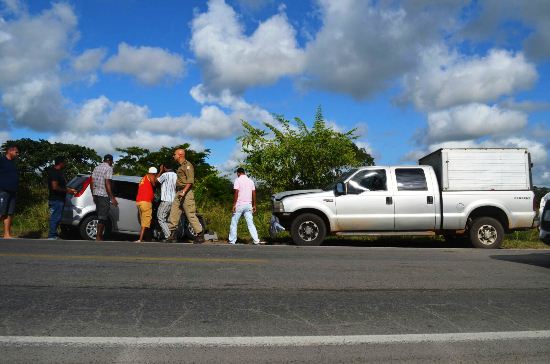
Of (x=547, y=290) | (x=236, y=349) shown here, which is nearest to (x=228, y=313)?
(x=236, y=349)

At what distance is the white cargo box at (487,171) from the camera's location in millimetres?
11938

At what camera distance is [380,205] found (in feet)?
38.6

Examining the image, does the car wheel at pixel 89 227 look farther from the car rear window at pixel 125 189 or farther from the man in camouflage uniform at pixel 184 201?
the man in camouflage uniform at pixel 184 201

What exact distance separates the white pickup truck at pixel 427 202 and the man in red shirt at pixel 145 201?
8.97ft

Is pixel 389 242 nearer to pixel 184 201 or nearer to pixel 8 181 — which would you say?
pixel 184 201

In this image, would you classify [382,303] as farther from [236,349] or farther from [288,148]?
[288,148]

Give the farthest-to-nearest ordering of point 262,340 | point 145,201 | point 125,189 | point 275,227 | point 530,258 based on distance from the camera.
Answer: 1. point 125,189
2. point 275,227
3. point 145,201
4. point 530,258
5. point 262,340

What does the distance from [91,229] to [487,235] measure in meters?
8.87

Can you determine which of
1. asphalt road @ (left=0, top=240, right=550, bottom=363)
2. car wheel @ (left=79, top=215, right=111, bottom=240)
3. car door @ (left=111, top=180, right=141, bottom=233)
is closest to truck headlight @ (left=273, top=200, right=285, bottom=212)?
asphalt road @ (left=0, top=240, right=550, bottom=363)

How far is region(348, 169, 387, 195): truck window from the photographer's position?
1183 cm

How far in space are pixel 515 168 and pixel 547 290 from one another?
240 inches

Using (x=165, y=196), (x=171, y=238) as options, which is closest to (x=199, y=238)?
(x=171, y=238)

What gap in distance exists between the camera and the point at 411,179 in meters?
12.0

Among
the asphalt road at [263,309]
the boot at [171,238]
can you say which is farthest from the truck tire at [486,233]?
the boot at [171,238]
